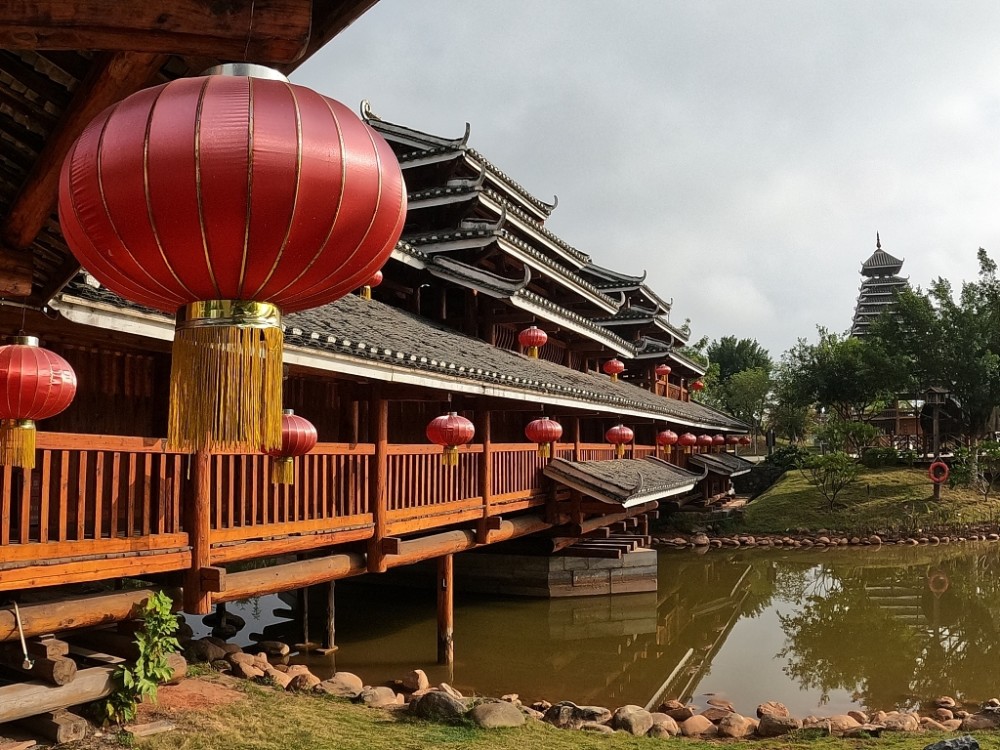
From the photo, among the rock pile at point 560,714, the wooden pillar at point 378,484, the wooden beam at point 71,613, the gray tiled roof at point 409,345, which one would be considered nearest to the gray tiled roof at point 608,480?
the gray tiled roof at point 409,345

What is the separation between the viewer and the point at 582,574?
16.1 meters

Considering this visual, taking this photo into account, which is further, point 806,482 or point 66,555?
point 806,482

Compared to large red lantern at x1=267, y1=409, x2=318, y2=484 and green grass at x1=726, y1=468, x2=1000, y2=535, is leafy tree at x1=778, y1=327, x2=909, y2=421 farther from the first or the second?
large red lantern at x1=267, y1=409, x2=318, y2=484

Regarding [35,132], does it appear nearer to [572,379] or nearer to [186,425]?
[186,425]

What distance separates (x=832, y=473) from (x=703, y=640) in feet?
53.8

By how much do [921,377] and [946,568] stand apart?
13.5 meters

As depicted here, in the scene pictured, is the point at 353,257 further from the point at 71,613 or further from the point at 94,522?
the point at 71,613

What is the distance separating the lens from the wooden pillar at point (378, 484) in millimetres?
8391

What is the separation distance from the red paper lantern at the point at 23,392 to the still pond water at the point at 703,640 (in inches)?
268

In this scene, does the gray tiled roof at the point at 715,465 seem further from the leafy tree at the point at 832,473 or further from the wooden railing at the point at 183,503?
the wooden railing at the point at 183,503

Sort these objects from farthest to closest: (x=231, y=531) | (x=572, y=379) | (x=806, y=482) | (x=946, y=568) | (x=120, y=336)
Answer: (x=806, y=482) < (x=946, y=568) < (x=572, y=379) < (x=231, y=531) < (x=120, y=336)

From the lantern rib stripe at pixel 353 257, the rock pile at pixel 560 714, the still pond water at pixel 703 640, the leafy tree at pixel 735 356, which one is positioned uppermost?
the leafy tree at pixel 735 356

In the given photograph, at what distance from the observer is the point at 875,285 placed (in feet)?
188

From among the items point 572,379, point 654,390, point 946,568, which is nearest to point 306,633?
point 572,379
